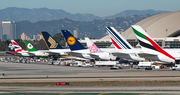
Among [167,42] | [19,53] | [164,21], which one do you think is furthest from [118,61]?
[164,21]

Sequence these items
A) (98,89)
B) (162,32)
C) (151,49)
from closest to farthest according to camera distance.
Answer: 1. (98,89)
2. (151,49)
3. (162,32)

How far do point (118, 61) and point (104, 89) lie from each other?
3627 centimetres

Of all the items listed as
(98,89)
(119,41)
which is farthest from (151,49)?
(98,89)

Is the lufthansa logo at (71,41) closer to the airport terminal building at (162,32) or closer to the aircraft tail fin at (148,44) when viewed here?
the aircraft tail fin at (148,44)

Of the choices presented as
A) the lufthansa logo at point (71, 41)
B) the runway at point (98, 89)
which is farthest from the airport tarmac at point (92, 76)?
the lufthansa logo at point (71, 41)

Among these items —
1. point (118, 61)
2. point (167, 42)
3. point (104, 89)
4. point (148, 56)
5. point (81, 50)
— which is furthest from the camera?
point (167, 42)

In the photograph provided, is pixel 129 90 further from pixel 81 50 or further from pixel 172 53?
pixel 81 50

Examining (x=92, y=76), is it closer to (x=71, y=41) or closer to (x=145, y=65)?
(x=145, y=65)

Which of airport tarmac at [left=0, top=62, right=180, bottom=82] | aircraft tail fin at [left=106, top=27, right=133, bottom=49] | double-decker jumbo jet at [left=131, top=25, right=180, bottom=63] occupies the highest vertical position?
aircraft tail fin at [left=106, top=27, right=133, bottom=49]

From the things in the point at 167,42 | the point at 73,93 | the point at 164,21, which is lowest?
the point at 73,93

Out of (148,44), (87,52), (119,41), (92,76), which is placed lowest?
(92,76)

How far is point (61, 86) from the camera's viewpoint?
36781 mm

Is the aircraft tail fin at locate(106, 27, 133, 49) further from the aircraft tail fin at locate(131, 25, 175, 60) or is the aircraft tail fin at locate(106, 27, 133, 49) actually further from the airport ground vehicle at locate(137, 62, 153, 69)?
the aircraft tail fin at locate(131, 25, 175, 60)

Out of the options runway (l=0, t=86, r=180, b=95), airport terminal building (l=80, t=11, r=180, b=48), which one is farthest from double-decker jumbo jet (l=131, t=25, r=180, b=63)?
airport terminal building (l=80, t=11, r=180, b=48)
